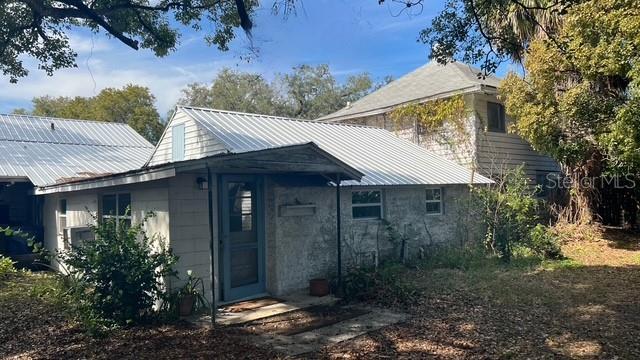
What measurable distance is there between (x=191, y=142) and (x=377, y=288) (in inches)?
261

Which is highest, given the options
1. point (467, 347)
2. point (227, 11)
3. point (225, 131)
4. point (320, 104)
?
point (320, 104)

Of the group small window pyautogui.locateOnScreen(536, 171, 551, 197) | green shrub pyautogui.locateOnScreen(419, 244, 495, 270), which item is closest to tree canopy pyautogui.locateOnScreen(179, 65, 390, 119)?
small window pyautogui.locateOnScreen(536, 171, 551, 197)

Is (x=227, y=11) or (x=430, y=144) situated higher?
(x=227, y=11)

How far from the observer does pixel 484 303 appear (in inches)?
332

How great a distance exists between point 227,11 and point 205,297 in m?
5.86

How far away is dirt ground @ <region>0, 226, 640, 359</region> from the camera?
608 cm

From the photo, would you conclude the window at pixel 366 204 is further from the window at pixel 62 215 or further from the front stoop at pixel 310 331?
the window at pixel 62 215

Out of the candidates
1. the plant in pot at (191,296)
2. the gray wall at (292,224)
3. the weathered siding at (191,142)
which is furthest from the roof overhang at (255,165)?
the weathered siding at (191,142)

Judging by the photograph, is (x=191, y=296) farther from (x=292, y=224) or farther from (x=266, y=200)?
(x=292, y=224)

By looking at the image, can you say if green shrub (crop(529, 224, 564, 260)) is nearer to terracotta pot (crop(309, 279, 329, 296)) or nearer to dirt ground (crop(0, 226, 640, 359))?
dirt ground (crop(0, 226, 640, 359))

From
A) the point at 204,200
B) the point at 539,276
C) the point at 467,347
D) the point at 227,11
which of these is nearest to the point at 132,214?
the point at 204,200

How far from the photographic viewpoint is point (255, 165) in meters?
7.68

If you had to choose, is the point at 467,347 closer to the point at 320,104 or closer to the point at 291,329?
the point at 291,329

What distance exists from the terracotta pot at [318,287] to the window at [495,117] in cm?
1037
